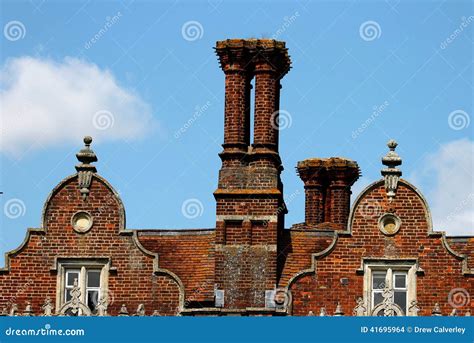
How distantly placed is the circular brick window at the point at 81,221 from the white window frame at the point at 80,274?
0.87m

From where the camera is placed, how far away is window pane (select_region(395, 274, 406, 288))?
44250mm

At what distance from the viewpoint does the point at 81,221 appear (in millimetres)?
45312

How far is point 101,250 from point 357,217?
673cm

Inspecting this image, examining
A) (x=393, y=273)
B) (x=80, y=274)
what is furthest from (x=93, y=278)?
(x=393, y=273)

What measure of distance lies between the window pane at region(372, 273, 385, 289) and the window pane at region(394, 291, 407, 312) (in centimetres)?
45

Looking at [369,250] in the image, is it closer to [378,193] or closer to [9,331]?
[378,193]

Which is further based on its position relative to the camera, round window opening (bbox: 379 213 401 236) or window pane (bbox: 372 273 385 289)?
round window opening (bbox: 379 213 401 236)

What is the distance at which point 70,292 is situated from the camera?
44.6 m

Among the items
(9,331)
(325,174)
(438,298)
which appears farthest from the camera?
(325,174)

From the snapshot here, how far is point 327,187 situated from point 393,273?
7.18 meters

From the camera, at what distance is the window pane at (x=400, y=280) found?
44.2 metres

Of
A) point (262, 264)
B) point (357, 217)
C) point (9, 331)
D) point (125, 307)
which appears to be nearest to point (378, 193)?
point (357, 217)

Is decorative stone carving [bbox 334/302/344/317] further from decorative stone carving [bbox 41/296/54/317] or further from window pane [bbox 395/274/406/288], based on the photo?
decorative stone carving [bbox 41/296/54/317]

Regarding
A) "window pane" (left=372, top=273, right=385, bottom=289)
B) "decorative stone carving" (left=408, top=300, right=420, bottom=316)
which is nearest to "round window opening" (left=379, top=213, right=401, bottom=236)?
"window pane" (left=372, top=273, right=385, bottom=289)
